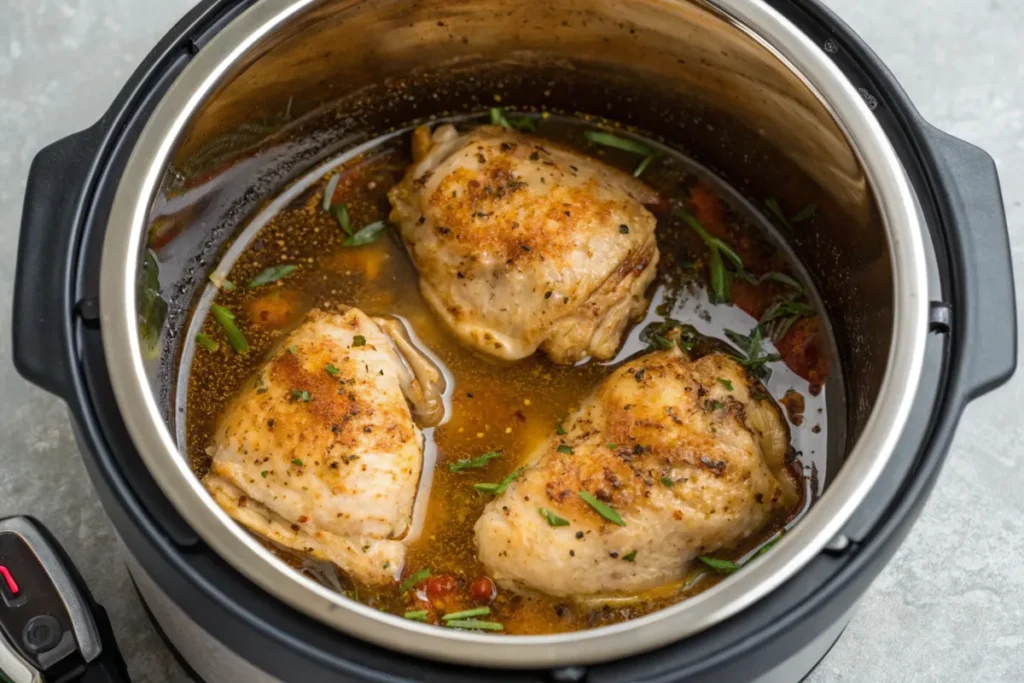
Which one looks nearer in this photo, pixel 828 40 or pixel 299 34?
pixel 828 40

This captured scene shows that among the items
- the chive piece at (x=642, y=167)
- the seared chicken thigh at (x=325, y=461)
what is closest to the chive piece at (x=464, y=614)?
the seared chicken thigh at (x=325, y=461)

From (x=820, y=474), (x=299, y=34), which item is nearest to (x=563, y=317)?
(x=820, y=474)

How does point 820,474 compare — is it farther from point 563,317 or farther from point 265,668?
point 265,668

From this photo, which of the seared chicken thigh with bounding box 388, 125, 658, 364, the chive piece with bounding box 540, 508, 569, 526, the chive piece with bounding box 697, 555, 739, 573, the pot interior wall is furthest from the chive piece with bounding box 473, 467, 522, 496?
the pot interior wall

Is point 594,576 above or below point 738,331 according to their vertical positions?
below

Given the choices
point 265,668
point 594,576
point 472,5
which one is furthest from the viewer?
point 472,5

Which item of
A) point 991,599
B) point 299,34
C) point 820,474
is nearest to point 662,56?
point 299,34

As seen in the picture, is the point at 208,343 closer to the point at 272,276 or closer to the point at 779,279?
the point at 272,276

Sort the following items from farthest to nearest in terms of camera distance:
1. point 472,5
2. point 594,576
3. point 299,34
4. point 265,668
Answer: point 472,5 < point 299,34 < point 594,576 < point 265,668

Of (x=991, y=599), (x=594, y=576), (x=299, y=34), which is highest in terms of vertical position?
(x=299, y=34)
